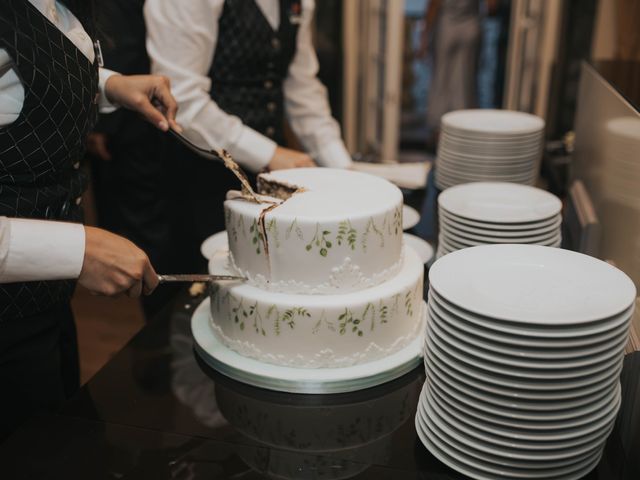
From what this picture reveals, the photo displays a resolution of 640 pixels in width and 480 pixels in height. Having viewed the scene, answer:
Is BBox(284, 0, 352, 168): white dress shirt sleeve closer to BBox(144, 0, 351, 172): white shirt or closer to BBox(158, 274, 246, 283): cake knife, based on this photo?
BBox(144, 0, 351, 172): white shirt

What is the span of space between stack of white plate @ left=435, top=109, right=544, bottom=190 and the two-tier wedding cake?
78 cm

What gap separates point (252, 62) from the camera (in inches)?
78.7

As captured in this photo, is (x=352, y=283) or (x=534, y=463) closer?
(x=534, y=463)

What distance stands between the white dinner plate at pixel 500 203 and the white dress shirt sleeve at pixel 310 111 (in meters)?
0.69

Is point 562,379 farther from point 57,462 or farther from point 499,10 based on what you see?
point 499,10

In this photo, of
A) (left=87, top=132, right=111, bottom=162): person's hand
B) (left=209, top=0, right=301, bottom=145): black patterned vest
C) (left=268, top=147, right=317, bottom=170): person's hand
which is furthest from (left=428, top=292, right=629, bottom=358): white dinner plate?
(left=87, top=132, right=111, bottom=162): person's hand

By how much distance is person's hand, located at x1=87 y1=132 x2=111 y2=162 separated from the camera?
8.94ft

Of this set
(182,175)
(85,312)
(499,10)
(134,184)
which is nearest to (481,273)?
(182,175)

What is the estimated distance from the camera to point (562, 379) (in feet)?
2.85

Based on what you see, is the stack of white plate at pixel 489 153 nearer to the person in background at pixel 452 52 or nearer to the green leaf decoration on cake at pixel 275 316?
the green leaf decoration on cake at pixel 275 316

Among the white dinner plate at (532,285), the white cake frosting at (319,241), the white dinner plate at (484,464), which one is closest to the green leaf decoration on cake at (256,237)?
the white cake frosting at (319,241)

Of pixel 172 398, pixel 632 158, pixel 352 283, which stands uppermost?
pixel 632 158

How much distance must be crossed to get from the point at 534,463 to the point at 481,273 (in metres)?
0.28

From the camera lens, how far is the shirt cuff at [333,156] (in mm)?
2229
